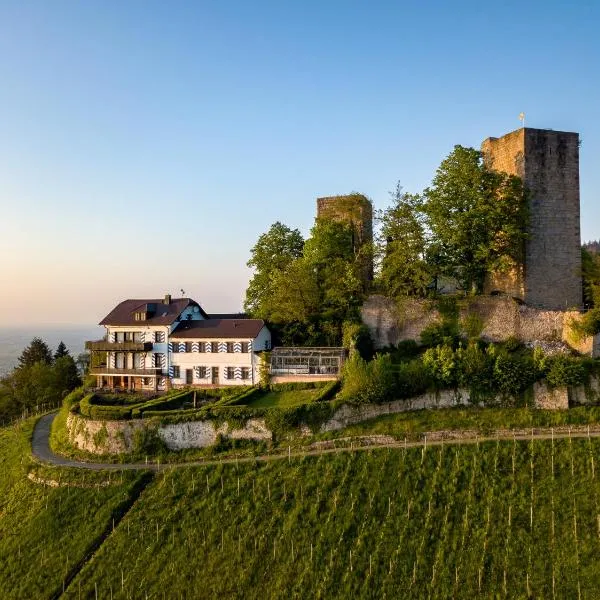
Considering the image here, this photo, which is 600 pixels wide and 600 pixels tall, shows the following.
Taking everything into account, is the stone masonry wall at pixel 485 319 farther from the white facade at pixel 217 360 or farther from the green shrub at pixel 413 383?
the white facade at pixel 217 360

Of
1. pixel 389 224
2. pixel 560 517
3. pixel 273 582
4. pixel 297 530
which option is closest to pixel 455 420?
pixel 560 517

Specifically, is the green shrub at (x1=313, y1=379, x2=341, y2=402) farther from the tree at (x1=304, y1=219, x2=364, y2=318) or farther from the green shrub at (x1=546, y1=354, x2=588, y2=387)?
the green shrub at (x1=546, y1=354, x2=588, y2=387)

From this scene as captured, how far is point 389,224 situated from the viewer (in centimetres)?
3906

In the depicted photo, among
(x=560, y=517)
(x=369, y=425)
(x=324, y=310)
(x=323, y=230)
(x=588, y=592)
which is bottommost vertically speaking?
(x=588, y=592)

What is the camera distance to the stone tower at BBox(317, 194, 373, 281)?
43.0m

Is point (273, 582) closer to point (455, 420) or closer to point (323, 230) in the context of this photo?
point (455, 420)

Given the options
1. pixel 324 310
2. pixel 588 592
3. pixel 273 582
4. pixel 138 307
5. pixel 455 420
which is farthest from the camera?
pixel 138 307

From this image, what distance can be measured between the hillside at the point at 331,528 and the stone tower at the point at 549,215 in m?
15.4

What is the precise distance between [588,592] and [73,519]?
69.1ft

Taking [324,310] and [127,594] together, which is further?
[324,310]

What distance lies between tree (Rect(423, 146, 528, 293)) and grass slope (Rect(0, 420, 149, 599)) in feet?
78.5

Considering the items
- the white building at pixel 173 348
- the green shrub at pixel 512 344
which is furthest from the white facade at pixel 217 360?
the green shrub at pixel 512 344

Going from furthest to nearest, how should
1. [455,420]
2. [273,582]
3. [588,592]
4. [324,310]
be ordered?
[324,310] → [455,420] → [273,582] → [588,592]

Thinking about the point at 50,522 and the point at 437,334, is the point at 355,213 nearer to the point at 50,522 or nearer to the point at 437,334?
the point at 437,334
